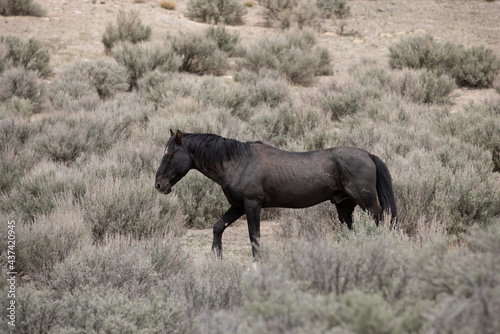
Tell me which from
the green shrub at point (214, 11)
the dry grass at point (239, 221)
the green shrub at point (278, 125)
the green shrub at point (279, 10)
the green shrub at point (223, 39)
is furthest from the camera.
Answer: the green shrub at point (279, 10)

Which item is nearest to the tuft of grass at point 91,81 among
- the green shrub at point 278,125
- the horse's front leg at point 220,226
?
the green shrub at point 278,125

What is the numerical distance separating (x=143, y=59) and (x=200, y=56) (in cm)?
222

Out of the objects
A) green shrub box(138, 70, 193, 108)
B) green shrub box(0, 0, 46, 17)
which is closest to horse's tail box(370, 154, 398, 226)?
green shrub box(138, 70, 193, 108)

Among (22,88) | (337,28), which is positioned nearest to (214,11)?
(337,28)

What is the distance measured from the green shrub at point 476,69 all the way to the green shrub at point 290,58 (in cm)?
431

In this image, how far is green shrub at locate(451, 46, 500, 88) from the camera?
15492mm

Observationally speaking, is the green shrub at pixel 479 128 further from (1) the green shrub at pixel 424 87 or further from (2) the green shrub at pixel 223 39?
(2) the green shrub at pixel 223 39

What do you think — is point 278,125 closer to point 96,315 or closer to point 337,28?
point 96,315

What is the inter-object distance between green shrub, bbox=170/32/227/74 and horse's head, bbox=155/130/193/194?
1227 centimetres

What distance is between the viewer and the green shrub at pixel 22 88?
45.1 feet

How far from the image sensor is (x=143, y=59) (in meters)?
16.3

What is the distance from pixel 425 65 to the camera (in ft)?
54.6

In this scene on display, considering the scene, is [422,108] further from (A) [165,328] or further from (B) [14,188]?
(A) [165,328]

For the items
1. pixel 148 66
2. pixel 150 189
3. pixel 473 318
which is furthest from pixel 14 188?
pixel 148 66
